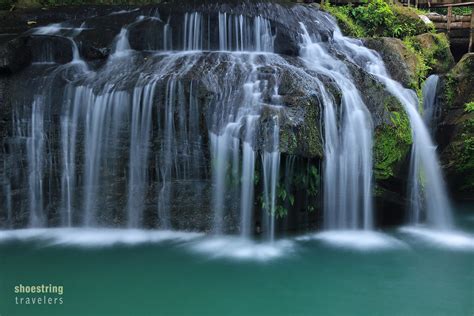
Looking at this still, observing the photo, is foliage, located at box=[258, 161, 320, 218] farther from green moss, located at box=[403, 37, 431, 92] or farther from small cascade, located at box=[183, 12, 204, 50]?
small cascade, located at box=[183, 12, 204, 50]

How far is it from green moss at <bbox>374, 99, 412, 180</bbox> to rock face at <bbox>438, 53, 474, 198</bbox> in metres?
2.40

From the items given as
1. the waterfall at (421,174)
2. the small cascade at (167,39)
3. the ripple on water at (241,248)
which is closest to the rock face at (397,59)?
the waterfall at (421,174)

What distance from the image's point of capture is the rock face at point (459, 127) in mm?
8938

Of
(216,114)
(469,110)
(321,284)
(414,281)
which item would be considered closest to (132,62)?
(216,114)

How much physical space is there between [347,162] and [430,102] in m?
4.47

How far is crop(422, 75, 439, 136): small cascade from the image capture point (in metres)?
10.0

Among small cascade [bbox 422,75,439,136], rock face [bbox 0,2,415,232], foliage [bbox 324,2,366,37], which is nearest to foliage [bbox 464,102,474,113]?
small cascade [bbox 422,75,439,136]

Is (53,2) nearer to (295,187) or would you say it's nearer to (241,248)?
(295,187)

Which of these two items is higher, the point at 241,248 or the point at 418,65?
the point at 418,65

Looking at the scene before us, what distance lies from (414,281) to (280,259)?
1.89 m

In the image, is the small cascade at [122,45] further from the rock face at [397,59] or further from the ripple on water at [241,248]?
the rock face at [397,59]

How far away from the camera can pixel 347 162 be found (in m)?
7.05

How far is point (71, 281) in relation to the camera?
5.44 metres

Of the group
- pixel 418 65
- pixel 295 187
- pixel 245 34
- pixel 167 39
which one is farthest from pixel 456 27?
pixel 295 187
